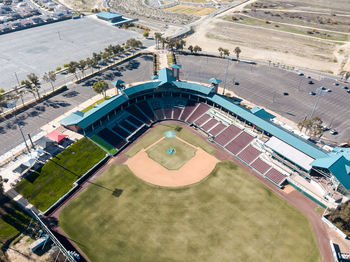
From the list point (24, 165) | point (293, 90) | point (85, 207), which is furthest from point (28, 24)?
point (293, 90)

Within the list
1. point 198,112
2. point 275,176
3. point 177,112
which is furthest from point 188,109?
point 275,176

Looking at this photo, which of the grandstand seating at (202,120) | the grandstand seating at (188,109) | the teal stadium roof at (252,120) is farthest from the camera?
the grandstand seating at (188,109)

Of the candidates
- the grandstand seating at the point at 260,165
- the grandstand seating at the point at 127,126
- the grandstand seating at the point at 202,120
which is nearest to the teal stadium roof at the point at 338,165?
the grandstand seating at the point at 260,165

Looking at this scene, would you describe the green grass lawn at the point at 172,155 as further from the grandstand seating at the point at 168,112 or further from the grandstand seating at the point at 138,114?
the grandstand seating at the point at 168,112

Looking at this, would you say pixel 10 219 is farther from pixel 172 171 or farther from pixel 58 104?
pixel 58 104

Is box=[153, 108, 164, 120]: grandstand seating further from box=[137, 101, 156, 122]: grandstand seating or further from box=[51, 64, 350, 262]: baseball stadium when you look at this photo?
box=[137, 101, 156, 122]: grandstand seating

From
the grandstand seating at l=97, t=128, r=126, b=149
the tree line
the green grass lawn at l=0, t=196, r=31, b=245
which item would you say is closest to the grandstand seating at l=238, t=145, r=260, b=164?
the grandstand seating at l=97, t=128, r=126, b=149

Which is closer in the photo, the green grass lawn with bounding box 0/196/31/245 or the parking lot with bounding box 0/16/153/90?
the green grass lawn with bounding box 0/196/31/245
